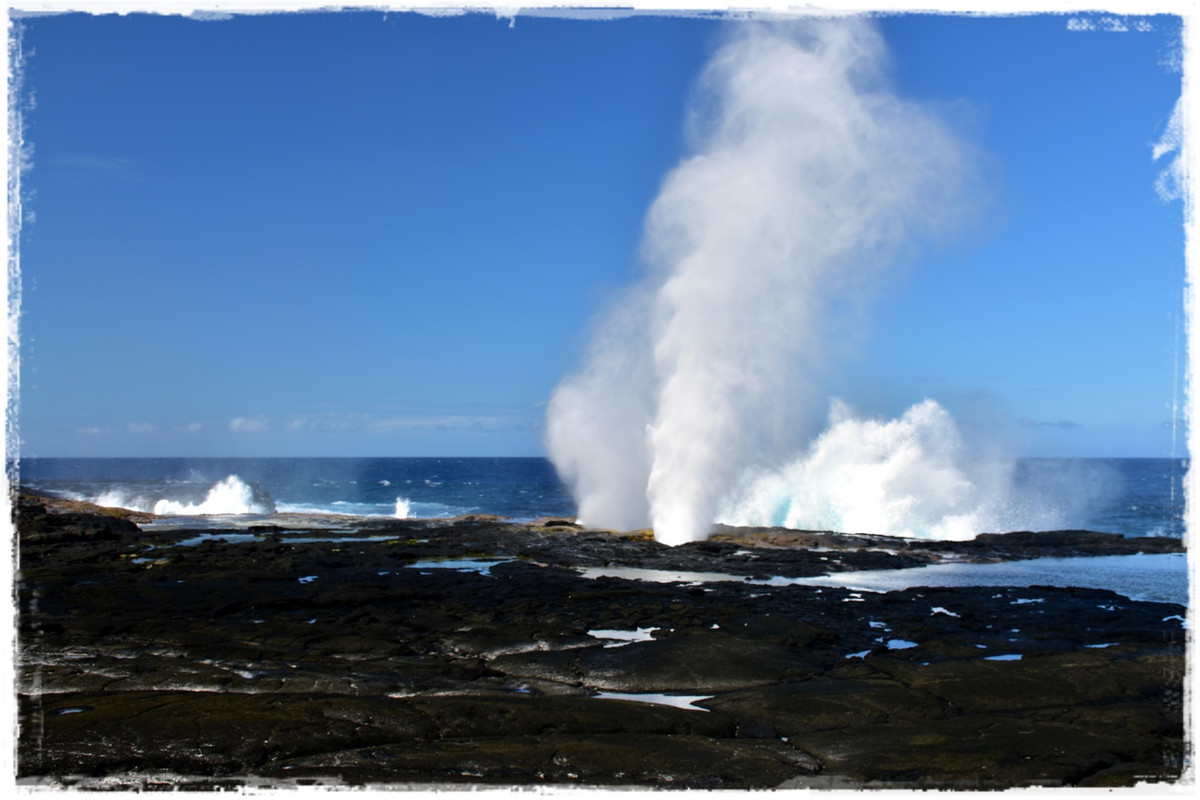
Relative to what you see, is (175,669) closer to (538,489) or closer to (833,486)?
(833,486)

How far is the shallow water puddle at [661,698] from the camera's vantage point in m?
10.1

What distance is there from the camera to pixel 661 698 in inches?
412

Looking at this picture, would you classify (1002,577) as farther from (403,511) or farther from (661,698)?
(403,511)

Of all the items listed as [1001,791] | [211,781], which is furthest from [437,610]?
[1001,791]

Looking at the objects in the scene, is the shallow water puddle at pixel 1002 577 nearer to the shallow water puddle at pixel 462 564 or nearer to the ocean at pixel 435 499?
the shallow water puddle at pixel 462 564

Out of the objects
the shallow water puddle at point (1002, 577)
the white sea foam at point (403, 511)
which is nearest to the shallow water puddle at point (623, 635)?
the shallow water puddle at point (1002, 577)

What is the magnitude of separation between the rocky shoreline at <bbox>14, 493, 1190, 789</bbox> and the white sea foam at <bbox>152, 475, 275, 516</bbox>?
37.8m

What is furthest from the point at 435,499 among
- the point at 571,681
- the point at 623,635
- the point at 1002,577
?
the point at 571,681

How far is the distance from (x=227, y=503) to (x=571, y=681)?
54407mm

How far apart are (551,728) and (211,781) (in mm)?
3276

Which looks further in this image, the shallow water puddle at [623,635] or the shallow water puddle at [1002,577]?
the shallow water puddle at [1002,577]

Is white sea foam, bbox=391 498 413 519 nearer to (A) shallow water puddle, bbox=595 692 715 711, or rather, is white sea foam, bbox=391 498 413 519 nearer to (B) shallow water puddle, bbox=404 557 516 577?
(B) shallow water puddle, bbox=404 557 516 577

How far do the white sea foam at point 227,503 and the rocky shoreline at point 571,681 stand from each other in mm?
37815

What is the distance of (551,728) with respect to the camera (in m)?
8.67
